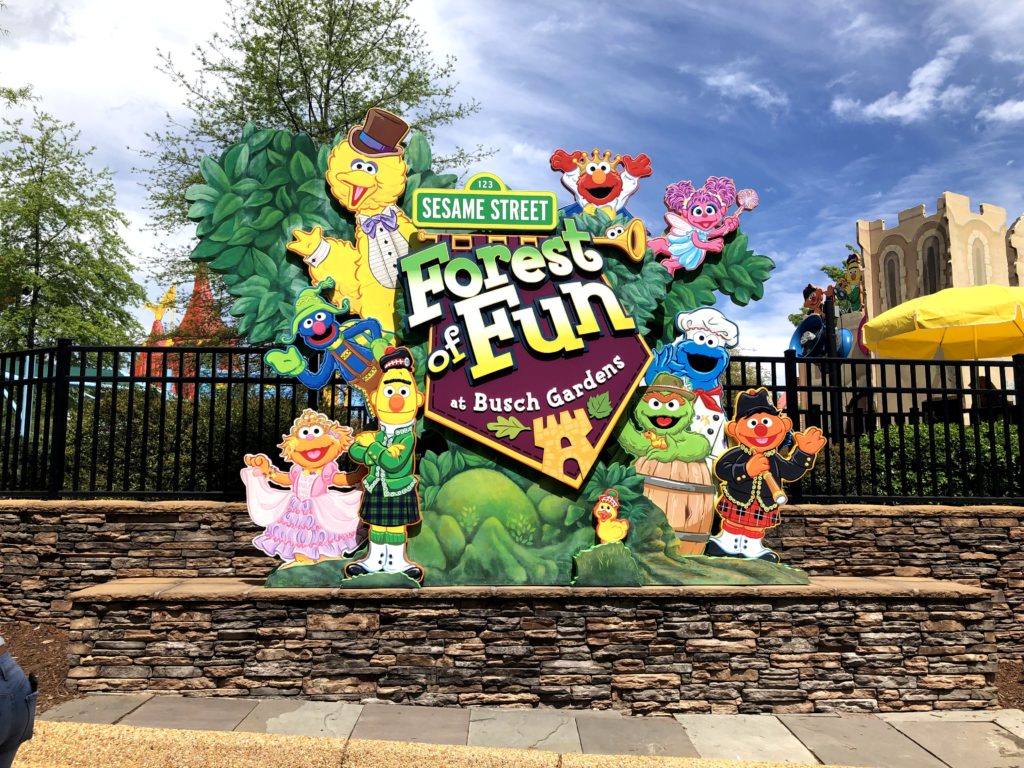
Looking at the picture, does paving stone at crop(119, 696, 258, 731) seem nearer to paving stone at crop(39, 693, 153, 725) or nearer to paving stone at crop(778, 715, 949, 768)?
paving stone at crop(39, 693, 153, 725)

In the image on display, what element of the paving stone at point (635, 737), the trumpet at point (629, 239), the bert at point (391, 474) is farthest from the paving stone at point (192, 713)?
the trumpet at point (629, 239)

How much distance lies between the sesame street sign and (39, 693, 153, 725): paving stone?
10.5 ft

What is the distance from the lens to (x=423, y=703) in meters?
5.62

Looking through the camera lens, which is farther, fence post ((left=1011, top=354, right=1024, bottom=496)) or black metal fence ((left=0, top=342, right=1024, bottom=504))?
fence post ((left=1011, top=354, right=1024, bottom=496))

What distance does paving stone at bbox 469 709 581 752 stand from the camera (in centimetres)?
484

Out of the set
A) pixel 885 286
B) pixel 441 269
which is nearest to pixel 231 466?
pixel 441 269

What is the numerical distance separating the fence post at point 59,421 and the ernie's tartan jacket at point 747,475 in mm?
6598

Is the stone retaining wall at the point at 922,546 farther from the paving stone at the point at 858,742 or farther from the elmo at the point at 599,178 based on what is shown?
the elmo at the point at 599,178

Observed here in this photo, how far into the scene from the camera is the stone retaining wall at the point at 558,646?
5598mm

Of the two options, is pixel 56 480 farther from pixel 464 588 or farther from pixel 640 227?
pixel 640 227

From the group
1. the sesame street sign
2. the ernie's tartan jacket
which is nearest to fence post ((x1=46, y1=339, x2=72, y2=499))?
the sesame street sign

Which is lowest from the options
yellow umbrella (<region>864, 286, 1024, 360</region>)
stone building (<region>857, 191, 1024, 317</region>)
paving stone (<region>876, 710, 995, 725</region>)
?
paving stone (<region>876, 710, 995, 725</region>)

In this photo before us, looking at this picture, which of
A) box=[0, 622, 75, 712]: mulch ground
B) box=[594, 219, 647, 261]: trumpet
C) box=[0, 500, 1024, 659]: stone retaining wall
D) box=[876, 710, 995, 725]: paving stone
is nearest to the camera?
box=[0, 622, 75, 712]: mulch ground

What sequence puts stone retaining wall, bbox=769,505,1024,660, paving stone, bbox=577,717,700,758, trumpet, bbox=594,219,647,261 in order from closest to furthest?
1. paving stone, bbox=577,717,700,758
2. trumpet, bbox=594,219,647,261
3. stone retaining wall, bbox=769,505,1024,660
